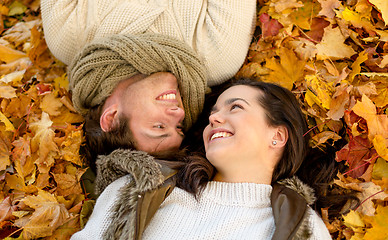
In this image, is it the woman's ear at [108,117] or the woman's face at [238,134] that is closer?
the woman's face at [238,134]

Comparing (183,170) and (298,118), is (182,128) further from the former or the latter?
(298,118)

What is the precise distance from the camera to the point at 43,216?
2.38m

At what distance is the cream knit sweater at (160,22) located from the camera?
2713 millimetres

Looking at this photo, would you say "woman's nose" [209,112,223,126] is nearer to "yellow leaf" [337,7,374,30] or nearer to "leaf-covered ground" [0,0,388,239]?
"leaf-covered ground" [0,0,388,239]

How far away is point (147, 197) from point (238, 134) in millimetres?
600

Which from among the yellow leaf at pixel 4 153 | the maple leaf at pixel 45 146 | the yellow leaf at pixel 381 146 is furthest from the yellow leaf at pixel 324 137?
the yellow leaf at pixel 4 153

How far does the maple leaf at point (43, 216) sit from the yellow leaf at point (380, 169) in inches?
71.0

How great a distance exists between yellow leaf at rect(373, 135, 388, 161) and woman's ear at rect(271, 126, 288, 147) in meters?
0.49

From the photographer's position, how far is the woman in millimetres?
2148

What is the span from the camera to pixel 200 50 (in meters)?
2.82

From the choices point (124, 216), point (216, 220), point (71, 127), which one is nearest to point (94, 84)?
point (71, 127)

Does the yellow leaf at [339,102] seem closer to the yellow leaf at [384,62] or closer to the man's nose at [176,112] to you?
the yellow leaf at [384,62]

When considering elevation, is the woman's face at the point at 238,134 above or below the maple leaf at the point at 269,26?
below

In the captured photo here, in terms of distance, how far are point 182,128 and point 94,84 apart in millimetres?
649
